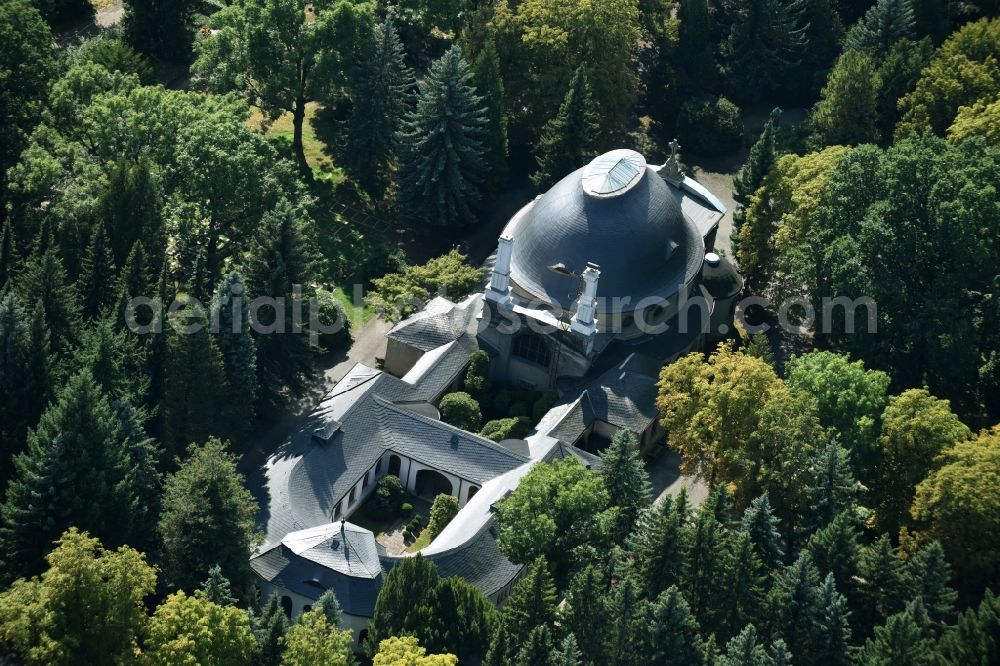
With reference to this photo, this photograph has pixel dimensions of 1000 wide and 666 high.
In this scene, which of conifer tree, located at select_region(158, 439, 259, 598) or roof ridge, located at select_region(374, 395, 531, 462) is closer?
conifer tree, located at select_region(158, 439, 259, 598)

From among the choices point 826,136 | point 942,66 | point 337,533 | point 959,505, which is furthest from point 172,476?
point 942,66

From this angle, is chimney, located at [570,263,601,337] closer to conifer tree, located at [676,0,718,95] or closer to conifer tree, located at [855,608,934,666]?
conifer tree, located at [855,608,934,666]

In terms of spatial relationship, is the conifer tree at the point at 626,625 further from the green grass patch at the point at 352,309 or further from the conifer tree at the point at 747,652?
the green grass patch at the point at 352,309

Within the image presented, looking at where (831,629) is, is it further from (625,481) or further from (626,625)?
(625,481)

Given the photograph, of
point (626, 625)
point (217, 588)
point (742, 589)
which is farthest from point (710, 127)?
point (217, 588)

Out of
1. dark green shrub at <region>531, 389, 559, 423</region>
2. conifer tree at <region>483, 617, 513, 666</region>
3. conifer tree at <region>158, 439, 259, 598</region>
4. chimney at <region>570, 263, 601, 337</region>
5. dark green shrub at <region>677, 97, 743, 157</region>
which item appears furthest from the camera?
dark green shrub at <region>677, 97, 743, 157</region>

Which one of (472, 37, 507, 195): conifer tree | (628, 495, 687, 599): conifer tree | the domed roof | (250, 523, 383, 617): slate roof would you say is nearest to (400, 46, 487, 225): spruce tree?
(472, 37, 507, 195): conifer tree
